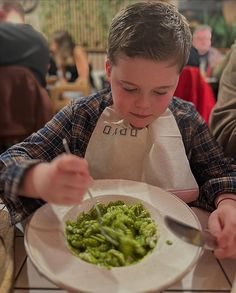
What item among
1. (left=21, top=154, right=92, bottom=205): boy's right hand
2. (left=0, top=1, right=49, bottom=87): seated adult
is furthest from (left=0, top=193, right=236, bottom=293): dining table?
(left=0, top=1, right=49, bottom=87): seated adult

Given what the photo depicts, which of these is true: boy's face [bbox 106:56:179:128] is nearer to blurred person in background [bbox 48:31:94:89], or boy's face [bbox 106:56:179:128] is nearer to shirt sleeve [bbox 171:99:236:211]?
shirt sleeve [bbox 171:99:236:211]

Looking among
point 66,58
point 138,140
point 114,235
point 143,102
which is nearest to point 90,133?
point 138,140

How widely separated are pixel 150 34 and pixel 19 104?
5.10 ft

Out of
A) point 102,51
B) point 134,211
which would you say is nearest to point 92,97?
point 134,211

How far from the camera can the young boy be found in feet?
2.40

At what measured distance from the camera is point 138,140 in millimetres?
1056

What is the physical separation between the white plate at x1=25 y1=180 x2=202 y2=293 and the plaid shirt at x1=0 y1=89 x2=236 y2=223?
0.19 meters

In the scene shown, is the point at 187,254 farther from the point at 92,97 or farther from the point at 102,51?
the point at 102,51

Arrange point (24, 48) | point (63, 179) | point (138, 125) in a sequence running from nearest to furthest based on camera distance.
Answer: point (63, 179) < point (138, 125) < point (24, 48)

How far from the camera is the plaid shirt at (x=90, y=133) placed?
3.17 ft

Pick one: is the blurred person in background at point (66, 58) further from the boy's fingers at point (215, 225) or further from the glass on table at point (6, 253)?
the boy's fingers at point (215, 225)

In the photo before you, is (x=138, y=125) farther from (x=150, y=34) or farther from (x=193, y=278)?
(x=193, y=278)

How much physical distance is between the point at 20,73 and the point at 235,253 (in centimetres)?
182

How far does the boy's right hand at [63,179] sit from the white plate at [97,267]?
10 centimetres
